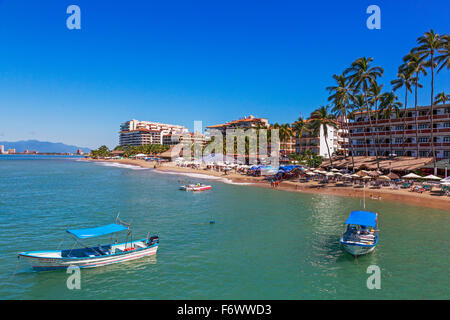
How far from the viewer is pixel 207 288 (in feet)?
54.3

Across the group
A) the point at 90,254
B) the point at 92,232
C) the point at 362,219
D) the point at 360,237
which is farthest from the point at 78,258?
the point at 362,219

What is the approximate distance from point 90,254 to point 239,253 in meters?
Answer: 11.9

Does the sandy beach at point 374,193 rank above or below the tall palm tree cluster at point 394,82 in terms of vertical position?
below

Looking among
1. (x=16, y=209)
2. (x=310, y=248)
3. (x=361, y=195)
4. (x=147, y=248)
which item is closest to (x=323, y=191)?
(x=361, y=195)

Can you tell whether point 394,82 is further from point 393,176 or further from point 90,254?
point 90,254

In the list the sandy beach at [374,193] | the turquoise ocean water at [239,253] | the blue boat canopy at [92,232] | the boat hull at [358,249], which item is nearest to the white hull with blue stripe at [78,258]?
the turquoise ocean water at [239,253]

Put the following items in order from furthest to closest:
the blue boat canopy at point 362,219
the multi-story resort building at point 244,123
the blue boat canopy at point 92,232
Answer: the multi-story resort building at point 244,123 → the blue boat canopy at point 362,219 → the blue boat canopy at point 92,232

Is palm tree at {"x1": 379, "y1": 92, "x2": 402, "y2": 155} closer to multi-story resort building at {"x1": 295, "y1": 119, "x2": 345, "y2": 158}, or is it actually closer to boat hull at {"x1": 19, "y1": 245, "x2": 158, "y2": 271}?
multi-story resort building at {"x1": 295, "y1": 119, "x2": 345, "y2": 158}

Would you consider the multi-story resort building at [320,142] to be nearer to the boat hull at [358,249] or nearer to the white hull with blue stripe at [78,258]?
the boat hull at [358,249]

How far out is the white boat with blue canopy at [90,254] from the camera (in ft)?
59.4

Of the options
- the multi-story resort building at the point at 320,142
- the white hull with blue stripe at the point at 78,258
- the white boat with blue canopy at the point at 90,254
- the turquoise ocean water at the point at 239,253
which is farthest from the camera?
the multi-story resort building at the point at 320,142

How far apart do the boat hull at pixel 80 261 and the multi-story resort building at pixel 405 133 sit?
56970 millimetres

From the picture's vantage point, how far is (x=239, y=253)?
868 inches
